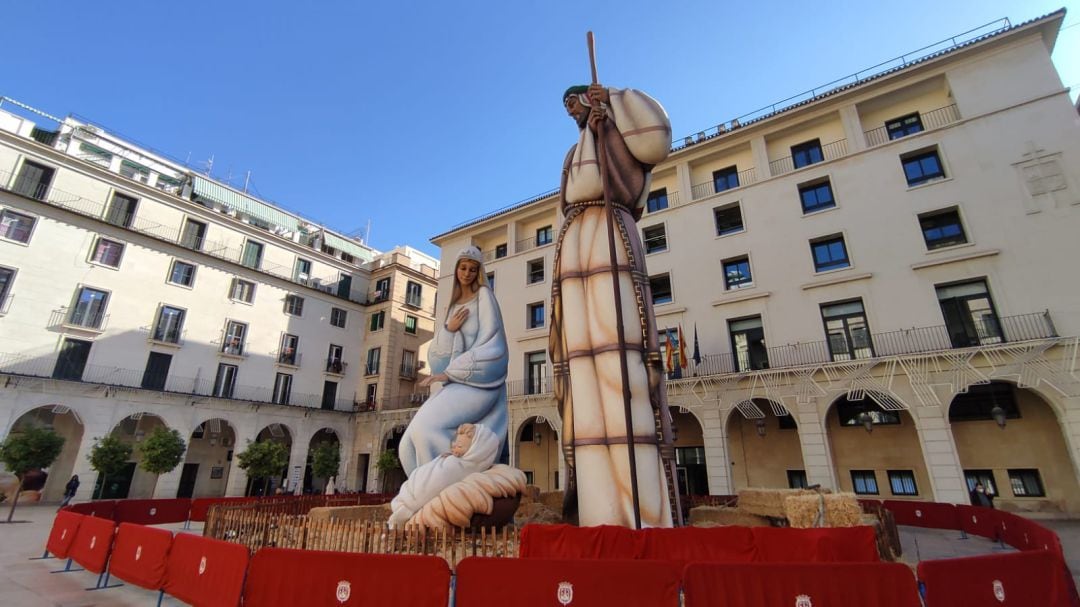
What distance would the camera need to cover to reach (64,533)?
827 centimetres

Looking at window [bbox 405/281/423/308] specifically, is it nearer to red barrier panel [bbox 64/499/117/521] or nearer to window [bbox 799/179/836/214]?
red barrier panel [bbox 64/499/117/521]

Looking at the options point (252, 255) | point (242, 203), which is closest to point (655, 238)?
point (252, 255)

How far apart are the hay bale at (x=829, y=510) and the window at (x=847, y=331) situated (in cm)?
1062

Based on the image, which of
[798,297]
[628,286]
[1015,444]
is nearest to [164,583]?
[628,286]

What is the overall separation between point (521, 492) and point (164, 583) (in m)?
4.55

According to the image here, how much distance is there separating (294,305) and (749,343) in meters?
28.1

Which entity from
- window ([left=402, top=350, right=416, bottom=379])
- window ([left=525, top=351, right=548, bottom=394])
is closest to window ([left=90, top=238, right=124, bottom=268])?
window ([left=402, top=350, right=416, bottom=379])

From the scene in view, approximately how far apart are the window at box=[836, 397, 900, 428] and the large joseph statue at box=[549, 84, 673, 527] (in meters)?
15.2

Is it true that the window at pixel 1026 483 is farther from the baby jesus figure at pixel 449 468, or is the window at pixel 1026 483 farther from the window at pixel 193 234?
the window at pixel 193 234

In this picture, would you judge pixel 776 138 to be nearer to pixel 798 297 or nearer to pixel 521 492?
pixel 798 297

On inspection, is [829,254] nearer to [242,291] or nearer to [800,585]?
[800,585]

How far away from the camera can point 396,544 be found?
6.34 metres

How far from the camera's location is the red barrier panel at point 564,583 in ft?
13.0

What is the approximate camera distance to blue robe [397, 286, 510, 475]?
25.9 feet
